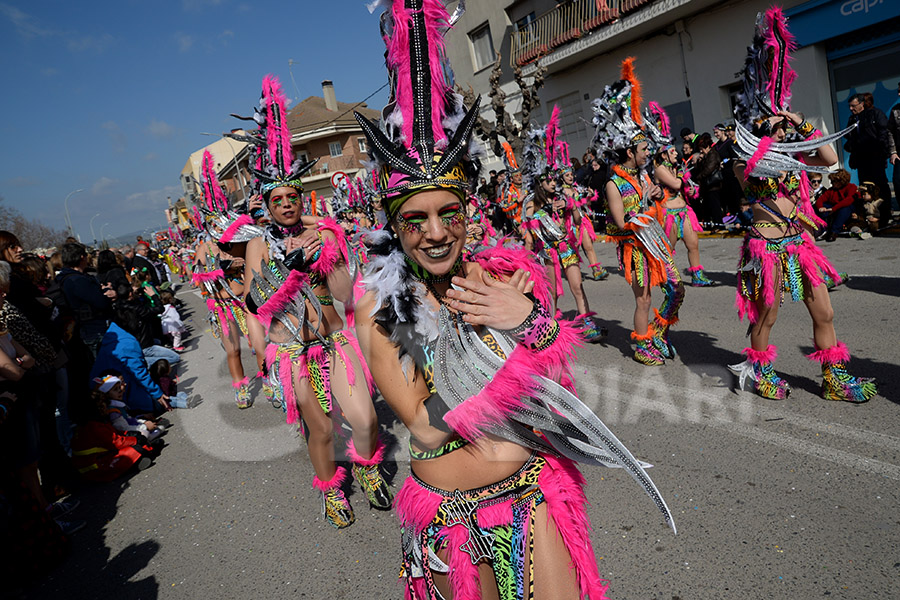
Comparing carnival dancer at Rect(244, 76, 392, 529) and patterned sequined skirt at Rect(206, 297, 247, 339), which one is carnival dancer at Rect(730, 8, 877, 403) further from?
patterned sequined skirt at Rect(206, 297, 247, 339)

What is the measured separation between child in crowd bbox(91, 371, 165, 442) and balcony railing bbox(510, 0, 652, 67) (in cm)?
1470

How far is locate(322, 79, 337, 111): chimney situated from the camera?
4266cm

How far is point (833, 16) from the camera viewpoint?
10.7 metres

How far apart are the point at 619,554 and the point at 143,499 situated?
3987 mm

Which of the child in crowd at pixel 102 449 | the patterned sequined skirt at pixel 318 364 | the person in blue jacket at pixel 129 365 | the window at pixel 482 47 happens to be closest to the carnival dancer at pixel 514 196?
the patterned sequined skirt at pixel 318 364

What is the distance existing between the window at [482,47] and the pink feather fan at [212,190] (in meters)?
16.4

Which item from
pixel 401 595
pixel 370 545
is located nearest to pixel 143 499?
pixel 370 545

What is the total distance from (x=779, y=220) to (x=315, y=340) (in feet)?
11.2

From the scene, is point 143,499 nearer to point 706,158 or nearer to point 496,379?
point 496,379

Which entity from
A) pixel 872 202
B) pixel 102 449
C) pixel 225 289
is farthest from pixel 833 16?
pixel 102 449

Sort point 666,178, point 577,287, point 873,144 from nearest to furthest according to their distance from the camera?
1. point 666,178
2. point 577,287
3. point 873,144

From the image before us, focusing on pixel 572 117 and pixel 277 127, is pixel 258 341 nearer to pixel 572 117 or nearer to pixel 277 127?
pixel 277 127

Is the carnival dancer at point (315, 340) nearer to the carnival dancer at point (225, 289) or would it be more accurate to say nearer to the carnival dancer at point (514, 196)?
the carnival dancer at point (225, 289)

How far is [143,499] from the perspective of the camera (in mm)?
4586
